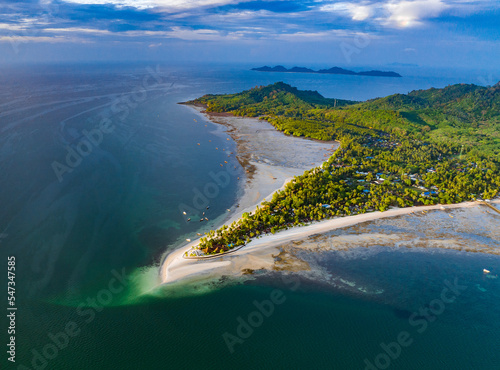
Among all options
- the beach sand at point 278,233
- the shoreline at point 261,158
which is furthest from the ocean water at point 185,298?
the shoreline at point 261,158

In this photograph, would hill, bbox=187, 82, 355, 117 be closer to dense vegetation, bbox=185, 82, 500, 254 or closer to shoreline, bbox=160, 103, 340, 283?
dense vegetation, bbox=185, 82, 500, 254

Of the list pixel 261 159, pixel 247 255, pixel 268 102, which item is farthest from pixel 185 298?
pixel 268 102

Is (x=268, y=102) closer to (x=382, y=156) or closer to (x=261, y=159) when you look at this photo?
(x=261, y=159)

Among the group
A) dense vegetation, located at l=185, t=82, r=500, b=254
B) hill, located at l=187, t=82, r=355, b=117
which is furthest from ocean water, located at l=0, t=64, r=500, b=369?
hill, located at l=187, t=82, r=355, b=117

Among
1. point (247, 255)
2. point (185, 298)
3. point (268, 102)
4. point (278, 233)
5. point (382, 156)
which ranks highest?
point (268, 102)

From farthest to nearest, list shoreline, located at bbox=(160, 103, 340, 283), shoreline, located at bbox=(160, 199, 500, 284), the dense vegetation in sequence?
shoreline, located at bbox=(160, 103, 340, 283) → the dense vegetation → shoreline, located at bbox=(160, 199, 500, 284)

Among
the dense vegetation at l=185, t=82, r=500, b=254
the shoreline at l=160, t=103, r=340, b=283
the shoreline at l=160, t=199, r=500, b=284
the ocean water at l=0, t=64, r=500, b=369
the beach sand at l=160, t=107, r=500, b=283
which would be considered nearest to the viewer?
the ocean water at l=0, t=64, r=500, b=369

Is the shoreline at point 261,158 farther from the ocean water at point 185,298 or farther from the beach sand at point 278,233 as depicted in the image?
the ocean water at point 185,298

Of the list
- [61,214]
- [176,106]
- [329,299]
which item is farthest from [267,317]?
[176,106]
